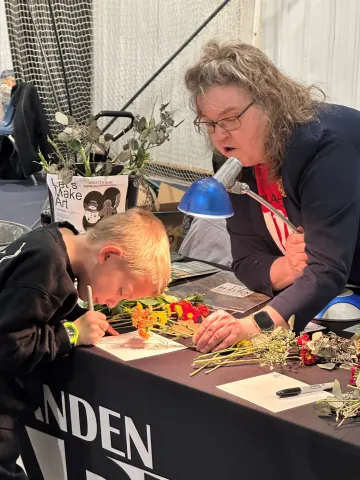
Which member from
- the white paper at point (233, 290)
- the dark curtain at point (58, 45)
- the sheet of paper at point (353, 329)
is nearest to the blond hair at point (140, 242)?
the white paper at point (233, 290)

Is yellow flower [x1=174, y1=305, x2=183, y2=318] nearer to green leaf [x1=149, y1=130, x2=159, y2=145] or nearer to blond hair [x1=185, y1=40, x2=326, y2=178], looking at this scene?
blond hair [x1=185, y1=40, x2=326, y2=178]

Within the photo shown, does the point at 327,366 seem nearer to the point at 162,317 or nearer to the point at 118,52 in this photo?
the point at 162,317

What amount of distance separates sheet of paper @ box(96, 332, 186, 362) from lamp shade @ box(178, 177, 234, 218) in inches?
11.4

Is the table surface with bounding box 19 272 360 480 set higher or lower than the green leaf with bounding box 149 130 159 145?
lower

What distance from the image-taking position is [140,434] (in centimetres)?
143

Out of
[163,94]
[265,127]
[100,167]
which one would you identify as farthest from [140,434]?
[163,94]

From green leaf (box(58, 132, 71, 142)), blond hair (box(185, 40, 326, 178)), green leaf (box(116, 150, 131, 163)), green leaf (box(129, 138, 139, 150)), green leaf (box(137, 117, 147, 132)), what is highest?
blond hair (box(185, 40, 326, 178))

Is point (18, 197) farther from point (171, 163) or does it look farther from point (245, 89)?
point (245, 89)

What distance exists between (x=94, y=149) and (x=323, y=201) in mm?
810

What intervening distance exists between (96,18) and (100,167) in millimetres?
3091

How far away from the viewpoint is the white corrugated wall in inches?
141

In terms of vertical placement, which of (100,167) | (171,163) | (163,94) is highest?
(100,167)

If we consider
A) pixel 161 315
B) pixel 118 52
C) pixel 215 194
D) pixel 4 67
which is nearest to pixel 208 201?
pixel 215 194

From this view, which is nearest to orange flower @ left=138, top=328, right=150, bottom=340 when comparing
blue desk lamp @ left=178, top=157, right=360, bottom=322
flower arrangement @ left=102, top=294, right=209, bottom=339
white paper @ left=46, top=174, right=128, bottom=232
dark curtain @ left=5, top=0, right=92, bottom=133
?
flower arrangement @ left=102, top=294, right=209, bottom=339
